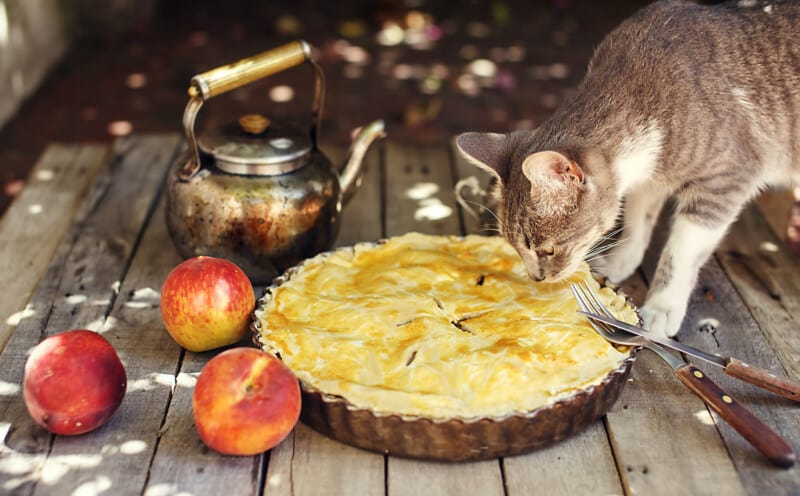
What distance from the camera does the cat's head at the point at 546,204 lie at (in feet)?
8.05

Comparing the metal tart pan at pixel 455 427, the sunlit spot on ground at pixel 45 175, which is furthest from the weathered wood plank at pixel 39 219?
the metal tart pan at pixel 455 427

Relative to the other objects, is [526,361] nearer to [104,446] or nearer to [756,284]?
[104,446]

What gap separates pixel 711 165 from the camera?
106 inches

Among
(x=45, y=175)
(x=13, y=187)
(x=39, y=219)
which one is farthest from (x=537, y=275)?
(x=13, y=187)

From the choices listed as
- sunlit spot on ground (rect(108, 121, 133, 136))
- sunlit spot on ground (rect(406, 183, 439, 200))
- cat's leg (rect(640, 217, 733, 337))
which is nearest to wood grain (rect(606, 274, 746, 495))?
A: cat's leg (rect(640, 217, 733, 337))

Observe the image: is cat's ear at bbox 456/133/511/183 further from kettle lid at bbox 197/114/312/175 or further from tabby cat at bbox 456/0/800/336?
kettle lid at bbox 197/114/312/175

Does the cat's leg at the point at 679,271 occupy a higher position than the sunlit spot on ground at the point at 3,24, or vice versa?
the cat's leg at the point at 679,271

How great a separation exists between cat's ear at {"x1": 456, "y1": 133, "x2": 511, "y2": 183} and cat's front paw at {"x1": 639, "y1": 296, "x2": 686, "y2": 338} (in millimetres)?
630

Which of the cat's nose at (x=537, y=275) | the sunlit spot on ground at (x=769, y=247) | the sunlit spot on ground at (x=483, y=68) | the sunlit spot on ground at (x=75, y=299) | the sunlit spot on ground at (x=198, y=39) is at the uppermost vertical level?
the cat's nose at (x=537, y=275)

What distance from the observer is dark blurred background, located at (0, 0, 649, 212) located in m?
5.54

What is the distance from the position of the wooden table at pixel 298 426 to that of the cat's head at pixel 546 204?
1.30 feet

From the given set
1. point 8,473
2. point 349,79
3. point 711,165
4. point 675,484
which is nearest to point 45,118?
point 349,79

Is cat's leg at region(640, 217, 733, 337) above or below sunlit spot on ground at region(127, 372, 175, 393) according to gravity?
above

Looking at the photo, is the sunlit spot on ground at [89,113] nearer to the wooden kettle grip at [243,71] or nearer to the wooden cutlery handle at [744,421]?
the wooden kettle grip at [243,71]
